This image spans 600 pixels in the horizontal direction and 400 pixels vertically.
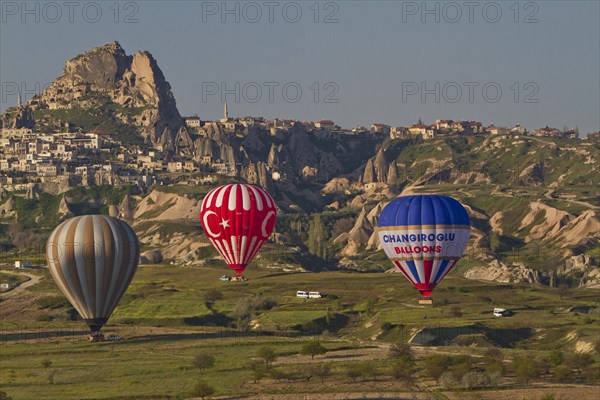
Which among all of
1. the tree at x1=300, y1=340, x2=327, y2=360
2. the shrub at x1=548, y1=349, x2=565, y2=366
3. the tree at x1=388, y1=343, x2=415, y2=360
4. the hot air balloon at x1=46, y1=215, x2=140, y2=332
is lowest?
the shrub at x1=548, y1=349, x2=565, y2=366

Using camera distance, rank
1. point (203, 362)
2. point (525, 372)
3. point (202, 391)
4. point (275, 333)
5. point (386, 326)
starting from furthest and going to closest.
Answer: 1. point (275, 333)
2. point (386, 326)
3. point (203, 362)
4. point (525, 372)
5. point (202, 391)

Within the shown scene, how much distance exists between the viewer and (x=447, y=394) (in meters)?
80.2

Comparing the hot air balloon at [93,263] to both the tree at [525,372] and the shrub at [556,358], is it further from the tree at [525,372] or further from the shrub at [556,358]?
the shrub at [556,358]

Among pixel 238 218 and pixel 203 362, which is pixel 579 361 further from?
pixel 238 218

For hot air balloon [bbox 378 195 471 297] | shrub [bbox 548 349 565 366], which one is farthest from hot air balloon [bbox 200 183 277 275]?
shrub [bbox 548 349 565 366]

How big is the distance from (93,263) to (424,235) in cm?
2905

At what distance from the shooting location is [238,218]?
13612 cm

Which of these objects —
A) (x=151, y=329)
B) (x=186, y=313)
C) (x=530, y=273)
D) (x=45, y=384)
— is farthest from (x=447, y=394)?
(x=530, y=273)

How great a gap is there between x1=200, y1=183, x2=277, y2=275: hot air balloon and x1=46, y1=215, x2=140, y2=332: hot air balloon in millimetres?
30032

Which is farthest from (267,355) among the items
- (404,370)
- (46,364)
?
(46,364)

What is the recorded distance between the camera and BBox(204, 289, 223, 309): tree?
5584 inches

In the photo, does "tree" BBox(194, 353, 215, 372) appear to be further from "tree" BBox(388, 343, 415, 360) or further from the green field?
"tree" BBox(388, 343, 415, 360)

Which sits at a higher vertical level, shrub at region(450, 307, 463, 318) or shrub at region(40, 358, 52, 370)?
shrub at region(40, 358, 52, 370)

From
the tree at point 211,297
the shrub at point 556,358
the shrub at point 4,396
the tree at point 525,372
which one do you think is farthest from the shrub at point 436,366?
the tree at point 211,297
